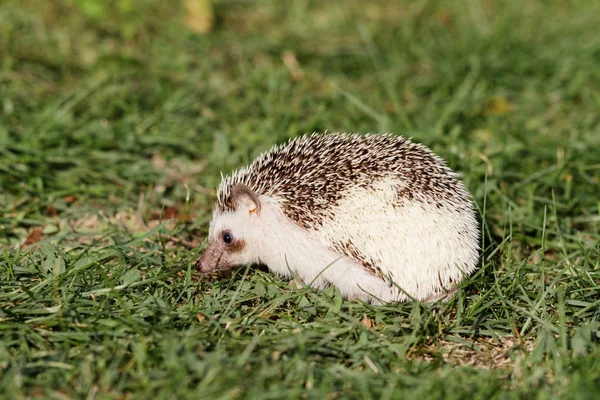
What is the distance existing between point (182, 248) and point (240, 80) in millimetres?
3106

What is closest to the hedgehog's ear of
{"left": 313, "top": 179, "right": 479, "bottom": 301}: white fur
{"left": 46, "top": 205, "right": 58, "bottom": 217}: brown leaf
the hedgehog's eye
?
the hedgehog's eye

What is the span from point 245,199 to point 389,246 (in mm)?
1096

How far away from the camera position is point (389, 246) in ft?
14.2

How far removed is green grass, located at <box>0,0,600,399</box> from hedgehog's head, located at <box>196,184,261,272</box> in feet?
0.52

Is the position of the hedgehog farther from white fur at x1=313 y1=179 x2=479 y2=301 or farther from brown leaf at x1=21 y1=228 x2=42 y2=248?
brown leaf at x1=21 y1=228 x2=42 y2=248

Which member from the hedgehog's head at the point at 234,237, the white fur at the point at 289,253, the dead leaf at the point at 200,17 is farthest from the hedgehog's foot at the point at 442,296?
the dead leaf at the point at 200,17

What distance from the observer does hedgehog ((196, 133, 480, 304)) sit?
14.2 feet

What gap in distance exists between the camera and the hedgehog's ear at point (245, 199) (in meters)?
4.68

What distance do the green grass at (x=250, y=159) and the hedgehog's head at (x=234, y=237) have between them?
16cm

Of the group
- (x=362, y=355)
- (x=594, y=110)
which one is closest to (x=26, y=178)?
(x=362, y=355)

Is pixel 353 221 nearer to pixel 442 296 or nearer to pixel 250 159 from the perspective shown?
pixel 442 296

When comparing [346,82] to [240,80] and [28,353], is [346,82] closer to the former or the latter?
[240,80]

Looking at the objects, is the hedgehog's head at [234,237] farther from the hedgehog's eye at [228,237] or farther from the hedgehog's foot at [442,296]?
the hedgehog's foot at [442,296]

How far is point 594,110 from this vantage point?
24.7 feet
